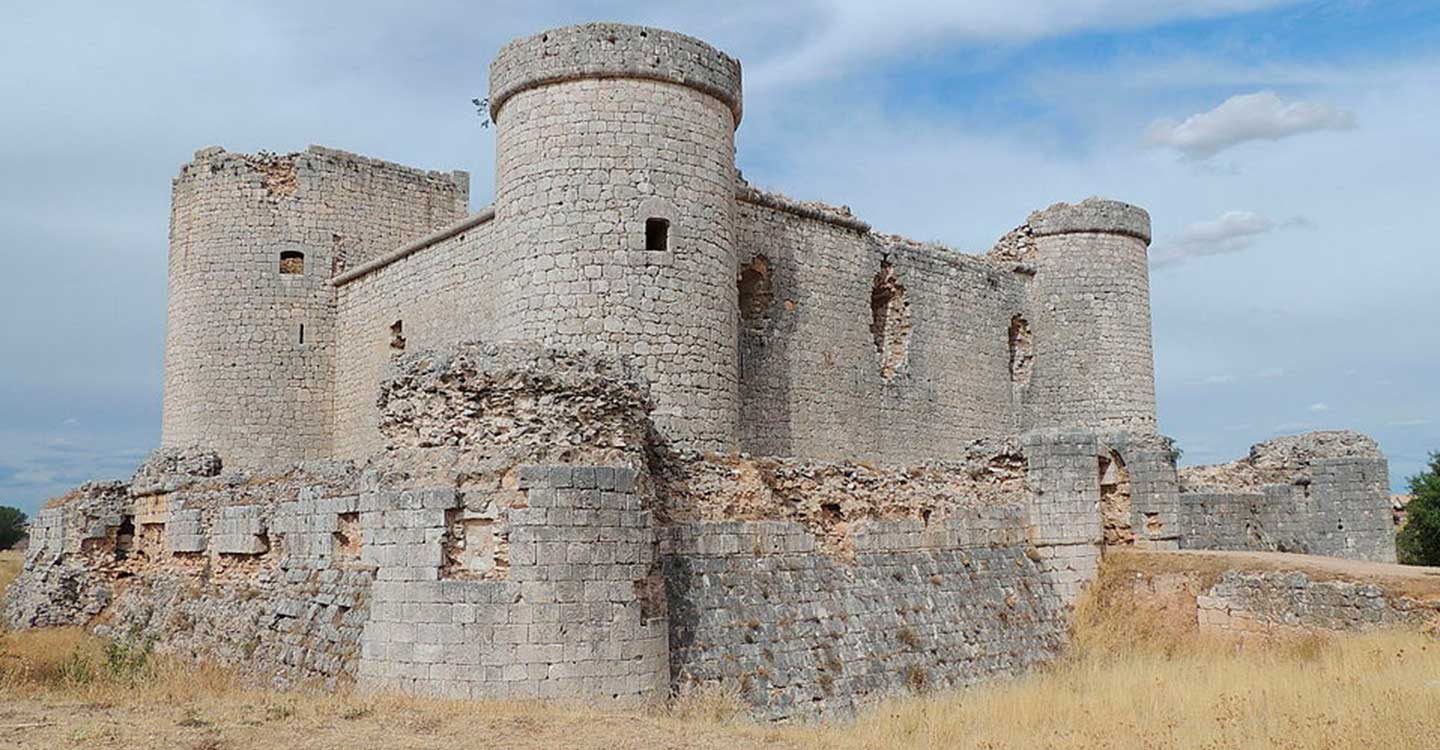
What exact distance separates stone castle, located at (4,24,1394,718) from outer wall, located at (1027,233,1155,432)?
62 mm

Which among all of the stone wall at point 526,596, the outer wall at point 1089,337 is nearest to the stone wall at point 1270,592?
the stone wall at point 526,596

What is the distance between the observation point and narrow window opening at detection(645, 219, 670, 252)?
52.9 ft

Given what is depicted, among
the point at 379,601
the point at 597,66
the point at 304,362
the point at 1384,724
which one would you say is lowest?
the point at 1384,724

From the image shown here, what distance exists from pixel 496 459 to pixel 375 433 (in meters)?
12.4

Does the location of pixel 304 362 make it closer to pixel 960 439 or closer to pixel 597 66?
pixel 597 66

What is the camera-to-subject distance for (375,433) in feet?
69.4

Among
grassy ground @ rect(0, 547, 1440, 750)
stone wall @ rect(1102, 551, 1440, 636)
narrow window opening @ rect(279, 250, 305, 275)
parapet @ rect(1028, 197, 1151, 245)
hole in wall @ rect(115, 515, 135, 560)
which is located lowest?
grassy ground @ rect(0, 547, 1440, 750)

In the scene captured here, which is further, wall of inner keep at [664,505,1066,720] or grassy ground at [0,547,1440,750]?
wall of inner keep at [664,505,1066,720]

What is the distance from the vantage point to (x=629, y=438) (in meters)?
9.95

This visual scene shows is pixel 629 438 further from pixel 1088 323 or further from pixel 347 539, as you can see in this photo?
pixel 1088 323

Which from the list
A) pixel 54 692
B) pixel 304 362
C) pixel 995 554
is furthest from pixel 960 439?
pixel 54 692

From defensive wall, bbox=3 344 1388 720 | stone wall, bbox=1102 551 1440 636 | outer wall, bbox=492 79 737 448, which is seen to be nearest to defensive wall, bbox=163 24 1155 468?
outer wall, bbox=492 79 737 448

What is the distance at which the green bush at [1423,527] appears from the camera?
2333cm

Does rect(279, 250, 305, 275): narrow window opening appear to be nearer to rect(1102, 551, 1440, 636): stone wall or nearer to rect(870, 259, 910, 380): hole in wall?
rect(870, 259, 910, 380): hole in wall
